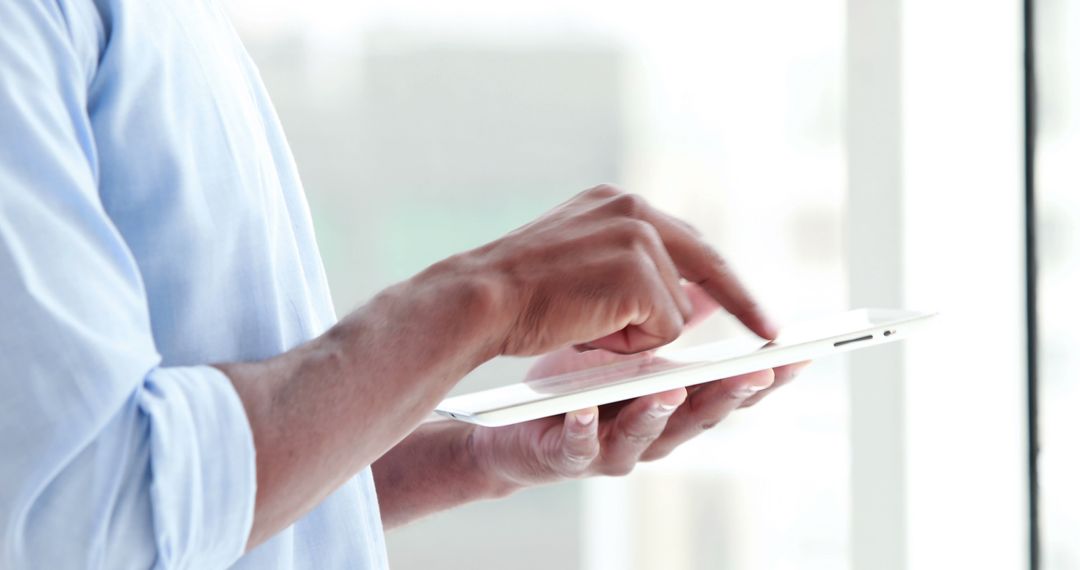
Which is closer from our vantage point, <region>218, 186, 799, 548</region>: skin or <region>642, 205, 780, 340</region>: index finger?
<region>218, 186, 799, 548</region>: skin

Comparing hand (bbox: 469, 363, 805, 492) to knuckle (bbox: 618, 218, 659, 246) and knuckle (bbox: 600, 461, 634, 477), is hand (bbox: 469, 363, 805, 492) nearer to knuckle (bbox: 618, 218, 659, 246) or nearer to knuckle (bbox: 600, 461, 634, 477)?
knuckle (bbox: 600, 461, 634, 477)

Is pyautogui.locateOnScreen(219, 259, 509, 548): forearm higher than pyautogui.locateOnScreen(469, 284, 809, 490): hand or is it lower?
higher

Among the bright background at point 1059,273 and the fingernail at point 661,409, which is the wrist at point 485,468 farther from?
the bright background at point 1059,273

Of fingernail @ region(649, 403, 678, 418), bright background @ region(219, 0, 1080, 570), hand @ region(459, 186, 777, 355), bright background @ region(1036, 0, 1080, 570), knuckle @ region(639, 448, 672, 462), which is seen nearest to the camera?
hand @ region(459, 186, 777, 355)

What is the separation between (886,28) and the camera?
4.55 ft

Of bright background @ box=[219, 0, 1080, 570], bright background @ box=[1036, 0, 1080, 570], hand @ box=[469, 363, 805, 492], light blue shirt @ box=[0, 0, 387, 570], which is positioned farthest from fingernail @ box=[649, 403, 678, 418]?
bright background @ box=[219, 0, 1080, 570]

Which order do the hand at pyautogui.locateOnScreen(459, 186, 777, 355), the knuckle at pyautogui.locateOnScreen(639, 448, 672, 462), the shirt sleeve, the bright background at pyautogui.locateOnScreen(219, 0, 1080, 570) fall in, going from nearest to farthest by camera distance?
the shirt sleeve
the hand at pyautogui.locateOnScreen(459, 186, 777, 355)
the knuckle at pyautogui.locateOnScreen(639, 448, 672, 462)
the bright background at pyautogui.locateOnScreen(219, 0, 1080, 570)

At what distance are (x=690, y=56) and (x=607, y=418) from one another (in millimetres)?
1136

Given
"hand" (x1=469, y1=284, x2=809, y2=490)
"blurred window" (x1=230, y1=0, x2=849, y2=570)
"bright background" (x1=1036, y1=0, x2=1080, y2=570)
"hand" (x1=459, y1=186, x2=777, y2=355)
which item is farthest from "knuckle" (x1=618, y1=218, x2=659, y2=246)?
"blurred window" (x1=230, y1=0, x2=849, y2=570)

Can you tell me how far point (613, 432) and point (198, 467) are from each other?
0.36 metres

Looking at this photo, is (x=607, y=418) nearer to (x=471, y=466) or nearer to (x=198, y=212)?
(x=471, y=466)

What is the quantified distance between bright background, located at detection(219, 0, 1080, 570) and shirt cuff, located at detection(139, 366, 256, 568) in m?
1.22

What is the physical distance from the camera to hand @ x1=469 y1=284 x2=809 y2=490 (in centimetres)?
67

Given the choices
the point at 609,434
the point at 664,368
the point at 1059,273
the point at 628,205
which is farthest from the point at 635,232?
the point at 1059,273
